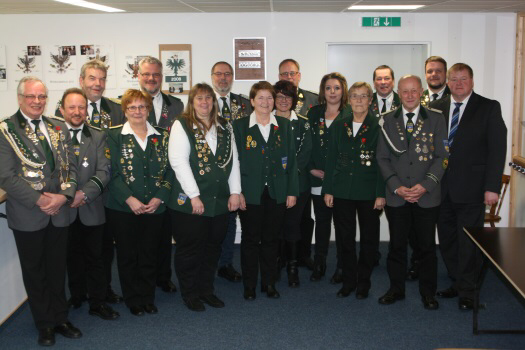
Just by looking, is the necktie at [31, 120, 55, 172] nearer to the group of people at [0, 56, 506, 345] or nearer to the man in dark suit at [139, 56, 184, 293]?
the group of people at [0, 56, 506, 345]

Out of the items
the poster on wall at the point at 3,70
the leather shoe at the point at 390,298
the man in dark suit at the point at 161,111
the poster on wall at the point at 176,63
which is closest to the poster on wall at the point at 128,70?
the poster on wall at the point at 176,63

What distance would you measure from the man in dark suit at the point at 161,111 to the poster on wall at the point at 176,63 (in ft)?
5.13

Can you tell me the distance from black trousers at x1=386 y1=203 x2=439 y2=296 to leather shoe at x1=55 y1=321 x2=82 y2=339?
2263 mm

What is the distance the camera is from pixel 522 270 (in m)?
2.64

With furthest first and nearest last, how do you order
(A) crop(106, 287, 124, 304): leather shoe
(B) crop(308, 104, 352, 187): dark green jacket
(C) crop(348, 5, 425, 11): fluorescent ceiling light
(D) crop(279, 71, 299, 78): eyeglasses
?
1. (C) crop(348, 5, 425, 11): fluorescent ceiling light
2. (D) crop(279, 71, 299, 78): eyeglasses
3. (B) crop(308, 104, 352, 187): dark green jacket
4. (A) crop(106, 287, 124, 304): leather shoe

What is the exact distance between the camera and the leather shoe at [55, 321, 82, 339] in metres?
3.49

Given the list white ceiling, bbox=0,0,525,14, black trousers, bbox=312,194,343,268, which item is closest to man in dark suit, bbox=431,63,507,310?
black trousers, bbox=312,194,343,268

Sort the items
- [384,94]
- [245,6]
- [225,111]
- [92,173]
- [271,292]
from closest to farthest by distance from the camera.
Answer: [92,173], [271,292], [225,111], [384,94], [245,6]

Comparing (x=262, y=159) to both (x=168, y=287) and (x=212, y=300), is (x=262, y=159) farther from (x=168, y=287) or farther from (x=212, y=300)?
(x=168, y=287)

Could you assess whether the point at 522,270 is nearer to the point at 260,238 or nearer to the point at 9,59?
the point at 260,238

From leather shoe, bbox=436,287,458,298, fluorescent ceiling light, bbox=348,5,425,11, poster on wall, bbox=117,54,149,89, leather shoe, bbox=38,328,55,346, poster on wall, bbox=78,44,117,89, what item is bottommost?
leather shoe, bbox=38,328,55,346

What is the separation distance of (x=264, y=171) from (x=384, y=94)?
1491 mm

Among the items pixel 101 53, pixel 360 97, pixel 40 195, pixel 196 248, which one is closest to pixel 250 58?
pixel 101 53

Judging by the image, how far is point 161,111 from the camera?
420 centimetres
